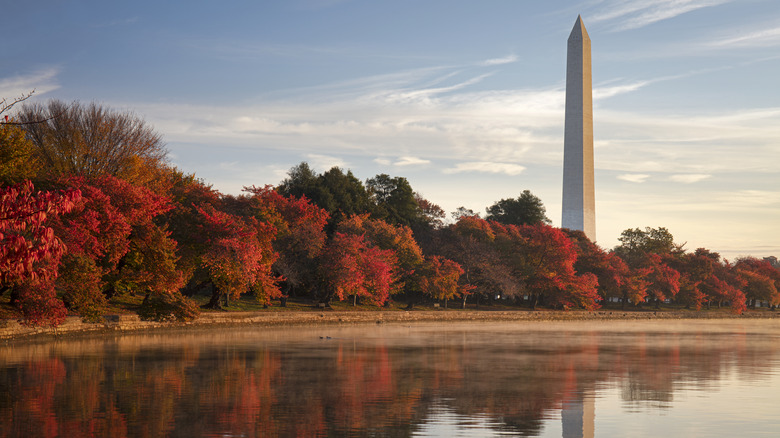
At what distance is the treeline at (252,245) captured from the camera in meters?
34.4

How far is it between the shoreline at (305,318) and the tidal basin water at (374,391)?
1.73 m

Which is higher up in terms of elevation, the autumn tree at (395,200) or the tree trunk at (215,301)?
the autumn tree at (395,200)

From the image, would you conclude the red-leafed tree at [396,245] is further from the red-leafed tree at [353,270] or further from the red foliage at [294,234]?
the red foliage at [294,234]

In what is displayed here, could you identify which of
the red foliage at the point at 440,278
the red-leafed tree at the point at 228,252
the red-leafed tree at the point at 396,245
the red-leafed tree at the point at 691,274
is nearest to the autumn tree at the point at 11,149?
the red-leafed tree at the point at 228,252

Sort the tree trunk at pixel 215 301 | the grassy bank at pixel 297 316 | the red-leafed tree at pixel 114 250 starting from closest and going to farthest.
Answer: the red-leafed tree at pixel 114 250, the grassy bank at pixel 297 316, the tree trunk at pixel 215 301

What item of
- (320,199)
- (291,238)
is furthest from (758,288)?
(291,238)

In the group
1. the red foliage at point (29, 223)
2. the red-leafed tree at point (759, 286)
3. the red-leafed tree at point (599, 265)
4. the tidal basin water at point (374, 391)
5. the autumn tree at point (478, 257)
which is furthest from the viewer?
the red-leafed tree at point (759, 286)

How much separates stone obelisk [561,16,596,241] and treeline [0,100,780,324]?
Answer: 3306 mm

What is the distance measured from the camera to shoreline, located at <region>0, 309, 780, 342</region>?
36.5 m

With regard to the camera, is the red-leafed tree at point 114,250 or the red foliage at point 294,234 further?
the red foliage at point 294,234

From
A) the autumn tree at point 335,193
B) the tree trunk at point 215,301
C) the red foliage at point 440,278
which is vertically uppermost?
the autumn tree at point 335,193

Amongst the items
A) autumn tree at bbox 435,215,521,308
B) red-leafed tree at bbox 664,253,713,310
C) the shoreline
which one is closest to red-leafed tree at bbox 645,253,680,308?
red-leafed tree at bbox 664,253,713,310

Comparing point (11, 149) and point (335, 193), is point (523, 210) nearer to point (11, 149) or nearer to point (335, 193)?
point (335, 193)

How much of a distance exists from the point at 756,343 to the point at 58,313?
37185mm
